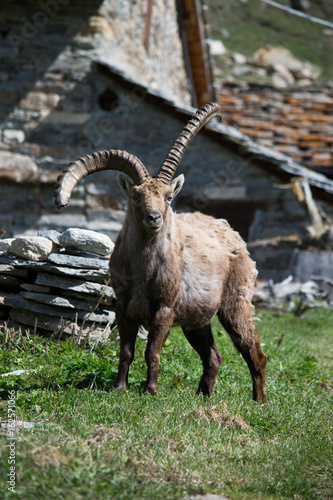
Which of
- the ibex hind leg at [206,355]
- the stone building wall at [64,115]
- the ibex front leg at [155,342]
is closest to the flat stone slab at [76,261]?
the ibex hind leg at [206,355]

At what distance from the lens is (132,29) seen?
12875mm

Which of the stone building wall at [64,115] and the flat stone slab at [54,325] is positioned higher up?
the stone building wall at [64,115]

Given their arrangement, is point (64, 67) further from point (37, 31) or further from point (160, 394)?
point (160, 394)

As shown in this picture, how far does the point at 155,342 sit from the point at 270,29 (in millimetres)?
56160

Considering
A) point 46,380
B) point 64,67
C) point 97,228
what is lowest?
point 46,380

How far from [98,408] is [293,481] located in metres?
1.57

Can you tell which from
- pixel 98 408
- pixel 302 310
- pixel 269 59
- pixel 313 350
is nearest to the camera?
pixel 98 408

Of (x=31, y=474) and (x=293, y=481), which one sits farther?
(x=293, y=481)

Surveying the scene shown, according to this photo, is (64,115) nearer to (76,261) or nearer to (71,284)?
(76,261)

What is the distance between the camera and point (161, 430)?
4.09 m

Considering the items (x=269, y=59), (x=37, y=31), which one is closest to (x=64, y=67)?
(x=37, y=31)

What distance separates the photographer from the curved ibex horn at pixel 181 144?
5.29m

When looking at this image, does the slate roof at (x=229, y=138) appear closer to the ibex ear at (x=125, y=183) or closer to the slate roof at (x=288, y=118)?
the slate roof at (x=288, y=118)

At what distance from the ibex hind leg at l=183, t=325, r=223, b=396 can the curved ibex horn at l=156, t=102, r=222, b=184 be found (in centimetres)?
163
